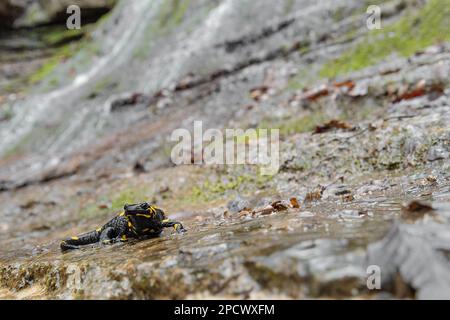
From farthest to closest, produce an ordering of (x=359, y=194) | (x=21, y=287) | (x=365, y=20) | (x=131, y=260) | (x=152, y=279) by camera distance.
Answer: (x=365, y=20), (x=359, y=194), (x=21, y=287), (x=131, y=260), (x=152, y=279)

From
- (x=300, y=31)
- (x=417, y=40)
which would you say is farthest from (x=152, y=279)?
(x=300, y=31)

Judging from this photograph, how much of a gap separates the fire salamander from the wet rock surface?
1.08ft

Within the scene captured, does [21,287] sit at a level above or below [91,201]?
below

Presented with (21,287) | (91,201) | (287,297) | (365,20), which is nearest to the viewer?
(287,297)

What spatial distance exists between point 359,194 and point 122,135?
34.4 ft

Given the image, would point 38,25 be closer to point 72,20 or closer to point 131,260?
point 72,20

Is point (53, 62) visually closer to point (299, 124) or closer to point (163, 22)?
point (163, 22)

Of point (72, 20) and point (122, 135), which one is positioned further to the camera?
point (72, 20)

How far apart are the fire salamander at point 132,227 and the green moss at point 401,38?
7785 millimetres

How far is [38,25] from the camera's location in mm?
33219

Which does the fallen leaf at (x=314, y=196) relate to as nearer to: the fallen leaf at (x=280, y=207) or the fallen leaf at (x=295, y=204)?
the fallen leaf at (x=295, y=204)

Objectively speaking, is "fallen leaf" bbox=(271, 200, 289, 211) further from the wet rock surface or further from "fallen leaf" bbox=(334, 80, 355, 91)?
"fallen leaf" bbox=(334, 80, 355, 91)

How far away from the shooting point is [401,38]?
37.1 ft

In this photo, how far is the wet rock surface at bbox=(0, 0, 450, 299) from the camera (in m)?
2.91
